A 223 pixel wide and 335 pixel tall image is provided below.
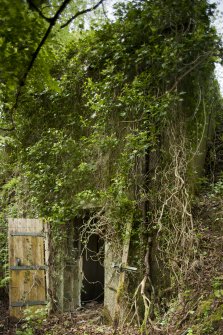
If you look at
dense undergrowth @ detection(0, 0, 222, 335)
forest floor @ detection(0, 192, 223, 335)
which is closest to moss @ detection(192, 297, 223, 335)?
forest floor @ detection(0, 192, 223, 335)

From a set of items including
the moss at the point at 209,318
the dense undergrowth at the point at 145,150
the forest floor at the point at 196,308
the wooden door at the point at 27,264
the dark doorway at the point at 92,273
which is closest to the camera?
the moss at the point at 209,318

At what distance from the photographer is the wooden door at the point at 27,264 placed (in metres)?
5.66

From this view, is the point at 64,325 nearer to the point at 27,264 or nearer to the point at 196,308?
the point at 27,264

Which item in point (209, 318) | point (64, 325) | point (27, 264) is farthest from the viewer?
point (27, 264)

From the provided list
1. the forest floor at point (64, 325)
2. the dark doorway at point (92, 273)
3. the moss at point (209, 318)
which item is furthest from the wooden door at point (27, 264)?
the moss at point (209, 318)

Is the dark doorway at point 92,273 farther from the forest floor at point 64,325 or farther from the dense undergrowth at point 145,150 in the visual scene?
the dense undergrowth at point 145,150

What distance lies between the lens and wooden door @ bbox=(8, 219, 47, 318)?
566cm

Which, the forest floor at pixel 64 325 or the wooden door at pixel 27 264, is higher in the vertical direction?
the wooden door at pixel 27 264

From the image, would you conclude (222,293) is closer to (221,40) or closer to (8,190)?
(221,40)

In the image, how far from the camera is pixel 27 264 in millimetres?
5781

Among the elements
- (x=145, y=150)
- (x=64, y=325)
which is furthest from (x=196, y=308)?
(x=145, y=150)

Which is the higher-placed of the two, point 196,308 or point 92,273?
point 196,308

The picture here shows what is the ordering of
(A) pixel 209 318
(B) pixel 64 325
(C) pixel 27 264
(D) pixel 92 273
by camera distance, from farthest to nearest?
(D) pixel 92 273, (C) pixel 27 264, (B) pixel 64 325, (A) pixel 209 318

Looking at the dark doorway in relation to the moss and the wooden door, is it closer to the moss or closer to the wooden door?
the wooden door
